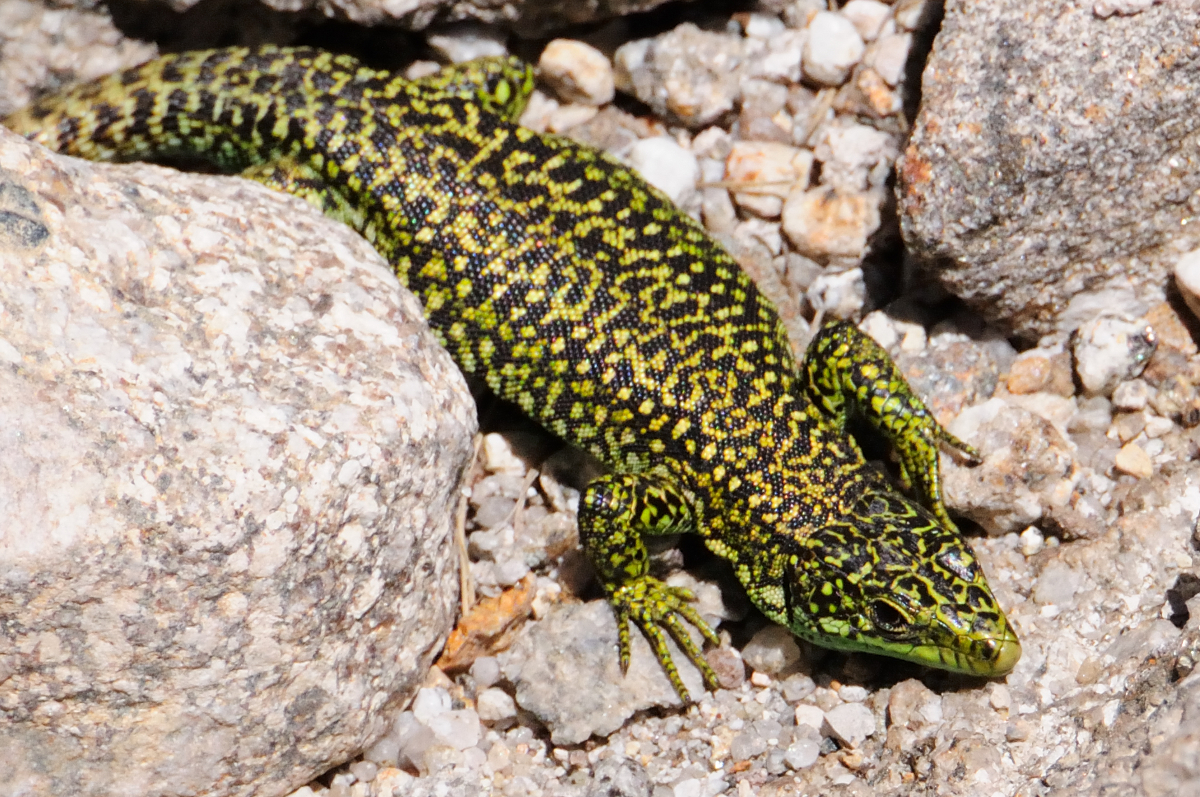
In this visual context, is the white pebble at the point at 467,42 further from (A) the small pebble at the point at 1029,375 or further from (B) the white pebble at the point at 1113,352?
(B) the white pebble at the point at 1113,352

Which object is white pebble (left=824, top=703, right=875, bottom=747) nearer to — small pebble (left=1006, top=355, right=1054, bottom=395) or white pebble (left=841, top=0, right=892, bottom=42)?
small pebble (left=1006, top=355, right=1054, bottom=395)

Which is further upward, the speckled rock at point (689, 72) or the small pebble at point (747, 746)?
the speckled rock at point (689, 72)

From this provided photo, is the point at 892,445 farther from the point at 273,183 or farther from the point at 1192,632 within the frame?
the point at 273,183

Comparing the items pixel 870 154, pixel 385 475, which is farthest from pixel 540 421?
pixel 870 154

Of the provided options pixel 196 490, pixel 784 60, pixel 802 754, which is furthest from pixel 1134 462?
pixel 196 490

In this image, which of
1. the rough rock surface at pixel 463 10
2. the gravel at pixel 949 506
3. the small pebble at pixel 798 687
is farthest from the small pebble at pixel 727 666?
the rough rock surface at pixel 463 10
